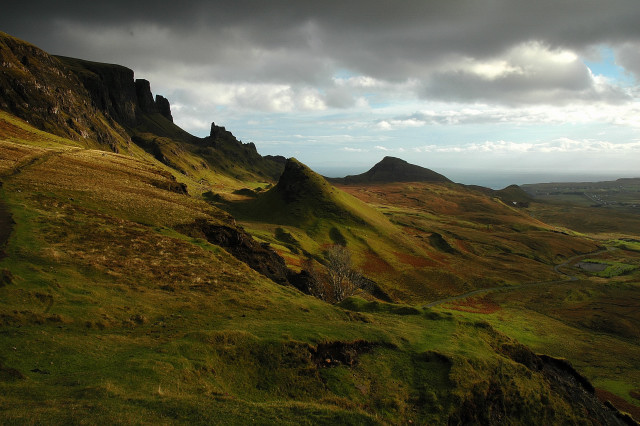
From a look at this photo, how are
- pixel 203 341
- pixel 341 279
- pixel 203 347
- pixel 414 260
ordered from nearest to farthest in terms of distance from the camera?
pixel 203 347
pixel 203 341
pixel 341 279
pixel 414 260

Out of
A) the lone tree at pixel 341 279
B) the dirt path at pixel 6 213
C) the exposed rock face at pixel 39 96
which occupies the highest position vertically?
the exposed rock face at pixel 39 96

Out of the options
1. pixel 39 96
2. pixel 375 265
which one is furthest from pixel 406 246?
pixel 39 96

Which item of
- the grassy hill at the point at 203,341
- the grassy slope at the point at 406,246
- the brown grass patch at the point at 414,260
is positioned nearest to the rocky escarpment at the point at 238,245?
the grassy hill at the point at 203,341

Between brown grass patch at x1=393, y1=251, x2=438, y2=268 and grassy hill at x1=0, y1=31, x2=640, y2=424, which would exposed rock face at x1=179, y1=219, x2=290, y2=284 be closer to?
grassy hill at x1=0, y1=31, x2=640, y2=424

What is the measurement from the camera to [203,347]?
20.3 m

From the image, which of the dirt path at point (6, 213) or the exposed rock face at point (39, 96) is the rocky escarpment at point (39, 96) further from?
the dirt path at point (6, 213)

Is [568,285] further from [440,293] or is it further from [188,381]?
[188,381]

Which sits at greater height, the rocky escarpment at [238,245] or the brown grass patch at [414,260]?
the rocky escarpment at [238,245]

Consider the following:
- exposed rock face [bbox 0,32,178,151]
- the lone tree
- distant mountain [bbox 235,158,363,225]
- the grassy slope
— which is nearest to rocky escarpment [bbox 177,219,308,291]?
the lone tree

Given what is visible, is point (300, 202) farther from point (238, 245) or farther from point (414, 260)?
point (238, 245)

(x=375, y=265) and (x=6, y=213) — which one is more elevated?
(x=6, y=213)

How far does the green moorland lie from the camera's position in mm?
15000

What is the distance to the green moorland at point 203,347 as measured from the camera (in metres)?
15.0

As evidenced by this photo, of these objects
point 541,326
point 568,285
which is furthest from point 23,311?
point 568,285
